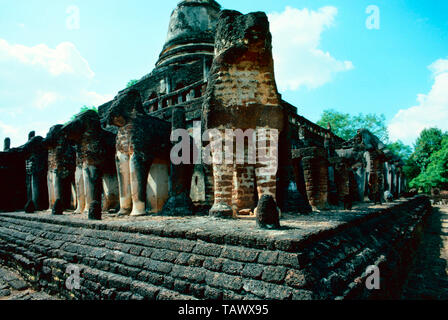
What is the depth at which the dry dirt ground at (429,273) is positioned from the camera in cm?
429

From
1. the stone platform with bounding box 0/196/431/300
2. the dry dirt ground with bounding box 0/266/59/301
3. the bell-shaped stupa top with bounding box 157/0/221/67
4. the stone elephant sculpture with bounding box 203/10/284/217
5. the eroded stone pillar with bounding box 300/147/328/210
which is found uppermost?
the bell-shaped stupa top with bounding box 157/0/221/67

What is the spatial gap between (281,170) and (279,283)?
3.60 metres

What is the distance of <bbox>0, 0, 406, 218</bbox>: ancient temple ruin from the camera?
15.9ft

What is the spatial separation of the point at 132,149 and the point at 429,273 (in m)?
6.80

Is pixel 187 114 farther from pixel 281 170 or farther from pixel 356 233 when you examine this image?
pixel 356 233

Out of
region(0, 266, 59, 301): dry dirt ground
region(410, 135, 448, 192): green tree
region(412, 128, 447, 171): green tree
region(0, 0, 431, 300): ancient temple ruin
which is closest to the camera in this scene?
region(0, 0, 431, 300): ancient temple ruin

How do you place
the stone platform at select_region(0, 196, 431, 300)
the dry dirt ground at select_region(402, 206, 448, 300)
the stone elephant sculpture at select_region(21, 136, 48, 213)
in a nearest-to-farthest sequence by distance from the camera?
the stone platform at select_region(0, 196, 431, 300), the dry dirt ground at select_region(402, 206, 448, 300), the stone elephant sculpture at select_region(21, 136, 48, 213)

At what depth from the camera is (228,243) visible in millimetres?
2904

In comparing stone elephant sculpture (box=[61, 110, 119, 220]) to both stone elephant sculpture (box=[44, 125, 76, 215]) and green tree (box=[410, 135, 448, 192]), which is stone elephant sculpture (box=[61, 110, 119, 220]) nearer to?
stone elephant sculpture (box=[44, 125, 76, 215])

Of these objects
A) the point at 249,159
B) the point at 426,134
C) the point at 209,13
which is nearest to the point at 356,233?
the point at 249,159

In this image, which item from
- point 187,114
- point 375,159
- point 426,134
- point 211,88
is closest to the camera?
point 211,88

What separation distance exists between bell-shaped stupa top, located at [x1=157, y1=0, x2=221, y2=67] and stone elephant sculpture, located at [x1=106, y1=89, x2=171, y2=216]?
9189 mm

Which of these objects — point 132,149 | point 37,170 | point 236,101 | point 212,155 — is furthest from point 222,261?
point 37,170

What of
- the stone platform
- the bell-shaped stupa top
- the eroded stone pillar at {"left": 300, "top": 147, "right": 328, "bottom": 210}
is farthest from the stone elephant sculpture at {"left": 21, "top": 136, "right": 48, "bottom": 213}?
the eroded stone pillar at {"left": 300, "top": 147, "right": 328, "bottom": 210}
